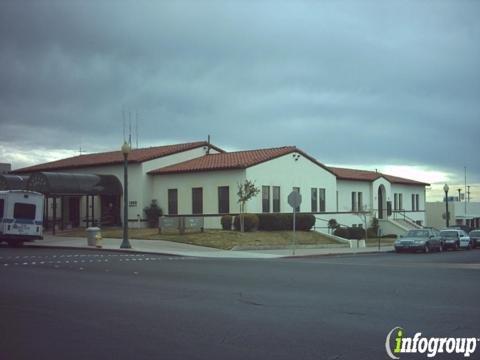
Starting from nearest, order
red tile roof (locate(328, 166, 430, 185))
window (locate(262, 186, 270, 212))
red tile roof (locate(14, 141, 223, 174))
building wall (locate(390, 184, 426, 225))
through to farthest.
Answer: window (locate(262, 186, 270, 212)) → red tile roof (locate(14, 141, 223, 174)) → red tile roof (locate(328, 166, 430, 185)) → building wall (locate(390, 184, 426, 225))

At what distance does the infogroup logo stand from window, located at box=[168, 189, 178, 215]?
37.5m

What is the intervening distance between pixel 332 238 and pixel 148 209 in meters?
13.9

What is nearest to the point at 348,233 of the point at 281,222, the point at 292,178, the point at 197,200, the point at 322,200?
the point at 322,200

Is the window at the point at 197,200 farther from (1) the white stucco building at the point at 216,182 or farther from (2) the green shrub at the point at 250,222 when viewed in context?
(2) the green shrub at the point at 250,222

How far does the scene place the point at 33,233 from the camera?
3412cm

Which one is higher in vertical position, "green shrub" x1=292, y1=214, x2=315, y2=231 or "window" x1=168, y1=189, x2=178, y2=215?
"window" x1=168, y1=189, x2=178, y2=215

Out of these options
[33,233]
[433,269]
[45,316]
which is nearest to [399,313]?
[45,316]

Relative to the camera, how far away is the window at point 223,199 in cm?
4334

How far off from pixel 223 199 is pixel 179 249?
11754mm

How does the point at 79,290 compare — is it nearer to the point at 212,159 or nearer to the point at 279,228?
the point at 279,228

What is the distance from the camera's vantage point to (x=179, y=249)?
32250mm

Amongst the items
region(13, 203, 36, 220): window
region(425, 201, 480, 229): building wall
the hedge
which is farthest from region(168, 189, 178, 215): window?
region(425, 201, 480, 229): building wall

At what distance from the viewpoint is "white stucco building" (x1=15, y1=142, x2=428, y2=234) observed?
43.7 metres

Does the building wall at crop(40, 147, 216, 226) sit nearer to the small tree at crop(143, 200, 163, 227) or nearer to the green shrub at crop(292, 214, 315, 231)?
the small tree at crop(143, 200, 163, 227)
